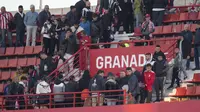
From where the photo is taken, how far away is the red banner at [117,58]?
3250 centimetres

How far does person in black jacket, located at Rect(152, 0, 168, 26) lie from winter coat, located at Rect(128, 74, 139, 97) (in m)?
4.13

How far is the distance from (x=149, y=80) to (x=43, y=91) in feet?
10.0

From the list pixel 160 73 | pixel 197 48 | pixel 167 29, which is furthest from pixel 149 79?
pixel 167 29

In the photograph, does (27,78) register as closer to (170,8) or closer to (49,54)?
(49,54)

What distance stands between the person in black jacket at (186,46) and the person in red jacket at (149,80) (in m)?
1.33

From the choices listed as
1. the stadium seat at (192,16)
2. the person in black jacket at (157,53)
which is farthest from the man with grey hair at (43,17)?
the person in black jacket at (157,53)

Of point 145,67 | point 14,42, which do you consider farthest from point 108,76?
point 14,42

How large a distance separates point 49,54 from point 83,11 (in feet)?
5.06

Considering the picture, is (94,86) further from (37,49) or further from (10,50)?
(10,50)

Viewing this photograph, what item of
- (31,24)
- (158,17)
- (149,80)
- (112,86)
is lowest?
(112,86)

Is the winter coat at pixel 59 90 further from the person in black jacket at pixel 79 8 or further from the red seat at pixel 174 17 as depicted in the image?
the red seat at pixel 174 17

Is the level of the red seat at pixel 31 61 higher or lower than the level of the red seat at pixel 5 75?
higher

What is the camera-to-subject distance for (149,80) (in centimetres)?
3030

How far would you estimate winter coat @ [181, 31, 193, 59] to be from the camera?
31461 mm
